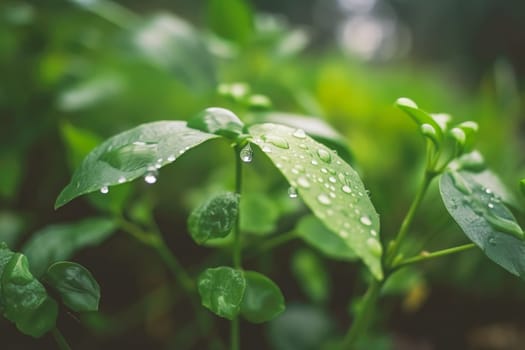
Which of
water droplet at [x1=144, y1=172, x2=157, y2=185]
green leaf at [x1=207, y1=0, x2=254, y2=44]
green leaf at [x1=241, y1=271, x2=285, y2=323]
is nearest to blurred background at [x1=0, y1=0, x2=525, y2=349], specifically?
green leaf at [x1=207, y1=0, x2=254, y2=44]

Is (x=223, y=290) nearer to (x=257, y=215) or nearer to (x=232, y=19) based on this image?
(x=257, y=215)

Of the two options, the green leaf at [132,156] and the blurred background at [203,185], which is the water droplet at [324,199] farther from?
the blurred background at [203,185]

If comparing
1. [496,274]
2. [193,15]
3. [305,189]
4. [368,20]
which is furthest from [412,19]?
[305,189]

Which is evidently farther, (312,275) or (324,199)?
(312,275)

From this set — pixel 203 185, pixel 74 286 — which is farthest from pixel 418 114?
pixel 203 185

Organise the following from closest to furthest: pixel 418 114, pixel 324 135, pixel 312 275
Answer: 1. pixel 418 114
2. pixel 324 135
3. pixel 312 275

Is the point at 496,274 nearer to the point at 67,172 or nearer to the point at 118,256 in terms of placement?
the point at 118,256

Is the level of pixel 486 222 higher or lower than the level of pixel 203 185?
higher
